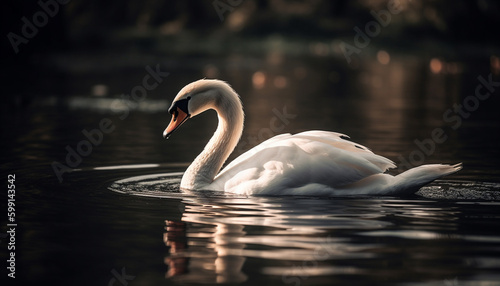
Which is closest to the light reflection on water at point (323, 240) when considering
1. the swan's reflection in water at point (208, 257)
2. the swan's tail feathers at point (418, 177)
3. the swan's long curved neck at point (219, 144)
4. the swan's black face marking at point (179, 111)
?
the swan's reflection in water at point (208, 257)

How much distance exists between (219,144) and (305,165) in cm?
150

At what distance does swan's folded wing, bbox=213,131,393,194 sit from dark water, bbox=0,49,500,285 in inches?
8.0

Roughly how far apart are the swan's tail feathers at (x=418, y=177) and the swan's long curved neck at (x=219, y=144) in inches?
78.8

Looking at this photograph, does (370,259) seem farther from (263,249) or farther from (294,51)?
(294,51)

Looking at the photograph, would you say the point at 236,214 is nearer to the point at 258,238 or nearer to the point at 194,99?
the point at 258,238

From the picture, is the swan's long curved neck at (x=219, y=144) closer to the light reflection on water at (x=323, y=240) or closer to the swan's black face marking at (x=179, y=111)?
the swan's black face marking at (x=179, y=111)

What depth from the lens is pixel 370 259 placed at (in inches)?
253

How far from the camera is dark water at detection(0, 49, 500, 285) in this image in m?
6.19

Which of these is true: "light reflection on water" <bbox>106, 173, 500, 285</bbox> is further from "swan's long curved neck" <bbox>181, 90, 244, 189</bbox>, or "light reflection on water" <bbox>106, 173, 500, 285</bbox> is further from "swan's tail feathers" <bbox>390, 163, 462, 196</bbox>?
"swan's long curved neck" <bbox>181, 90, 244, 189</bbox>

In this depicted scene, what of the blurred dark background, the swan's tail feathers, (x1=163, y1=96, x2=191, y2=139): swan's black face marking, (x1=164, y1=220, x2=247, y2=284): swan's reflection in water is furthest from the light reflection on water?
the blurred dark background

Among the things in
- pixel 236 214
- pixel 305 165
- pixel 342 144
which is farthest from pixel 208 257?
pixel 342 144

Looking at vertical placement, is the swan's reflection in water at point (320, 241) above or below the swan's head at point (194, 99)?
below

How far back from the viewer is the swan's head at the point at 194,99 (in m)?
9.99

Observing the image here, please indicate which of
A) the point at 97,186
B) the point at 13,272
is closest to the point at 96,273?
the point at 13,272
